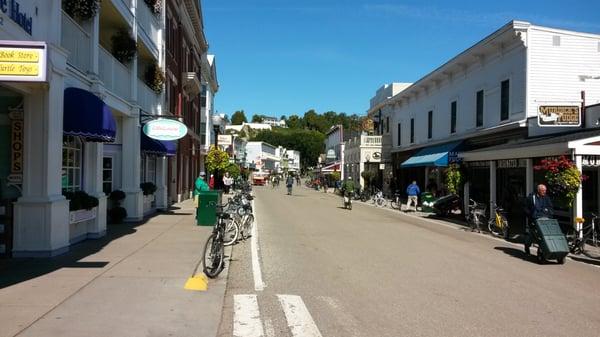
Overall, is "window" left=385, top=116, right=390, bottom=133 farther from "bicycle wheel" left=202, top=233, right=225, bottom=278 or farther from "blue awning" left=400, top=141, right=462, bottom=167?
"bicycle wheel" left=202, top=233, right=225, bottom=278

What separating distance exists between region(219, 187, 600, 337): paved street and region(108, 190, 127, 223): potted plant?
5448 millimetres

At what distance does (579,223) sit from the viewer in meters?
15.1

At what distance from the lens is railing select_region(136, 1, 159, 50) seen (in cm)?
2027

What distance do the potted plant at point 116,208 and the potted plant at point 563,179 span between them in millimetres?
12864

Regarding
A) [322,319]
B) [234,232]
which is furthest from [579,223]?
[322,319]

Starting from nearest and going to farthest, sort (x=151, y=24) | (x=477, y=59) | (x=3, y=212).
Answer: (x=3, y=212) < (x=151, y=24) < (x=477, y=59)

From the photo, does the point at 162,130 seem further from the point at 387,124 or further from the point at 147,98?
the point at 387,124

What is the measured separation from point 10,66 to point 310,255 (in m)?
7.18

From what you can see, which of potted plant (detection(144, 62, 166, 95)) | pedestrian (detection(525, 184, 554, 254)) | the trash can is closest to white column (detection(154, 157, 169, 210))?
potted plant (detection(144, 62, 166, 95))

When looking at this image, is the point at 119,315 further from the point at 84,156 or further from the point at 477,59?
the point at 477,59

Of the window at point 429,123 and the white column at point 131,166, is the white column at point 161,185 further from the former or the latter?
the window at point 429,123

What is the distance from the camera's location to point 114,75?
55.9 ft

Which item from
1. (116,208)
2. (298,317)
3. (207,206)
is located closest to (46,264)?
(298,317)

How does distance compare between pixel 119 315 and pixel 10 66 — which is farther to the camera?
pixel 10 66
